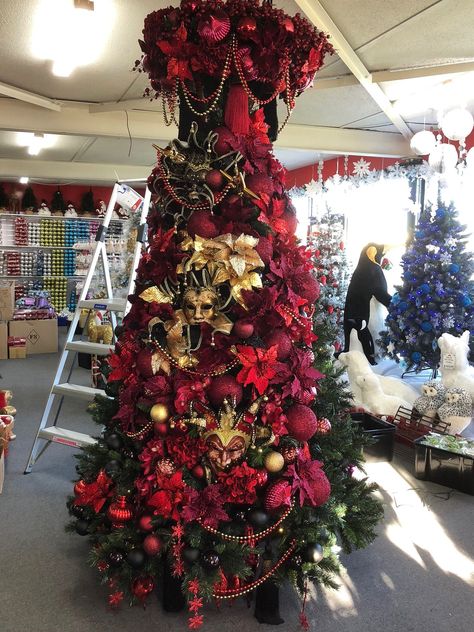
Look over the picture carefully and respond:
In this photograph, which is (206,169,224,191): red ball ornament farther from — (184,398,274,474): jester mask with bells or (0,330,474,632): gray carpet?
(0,330,474,632): gray carpet

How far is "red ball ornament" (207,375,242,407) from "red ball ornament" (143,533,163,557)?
47cm

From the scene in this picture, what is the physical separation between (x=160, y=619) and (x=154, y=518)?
371 mm

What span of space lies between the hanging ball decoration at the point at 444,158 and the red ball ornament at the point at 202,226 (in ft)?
10.2

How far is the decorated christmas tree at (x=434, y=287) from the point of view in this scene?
4.90m

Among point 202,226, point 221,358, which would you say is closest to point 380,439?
point 221,358

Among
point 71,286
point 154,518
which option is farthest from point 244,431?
point 71,286

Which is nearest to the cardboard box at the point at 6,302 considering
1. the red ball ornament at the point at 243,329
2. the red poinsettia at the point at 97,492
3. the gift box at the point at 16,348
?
the gift box at the point at 16,348

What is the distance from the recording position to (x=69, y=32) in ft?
Answer: 10.7

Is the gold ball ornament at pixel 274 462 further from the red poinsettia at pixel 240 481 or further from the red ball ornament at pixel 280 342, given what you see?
→ the red ball ornament at pixel 280 342

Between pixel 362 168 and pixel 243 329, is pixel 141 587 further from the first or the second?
pixel 362 168

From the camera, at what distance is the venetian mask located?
173 cm

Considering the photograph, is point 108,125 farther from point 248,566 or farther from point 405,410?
point 248,566

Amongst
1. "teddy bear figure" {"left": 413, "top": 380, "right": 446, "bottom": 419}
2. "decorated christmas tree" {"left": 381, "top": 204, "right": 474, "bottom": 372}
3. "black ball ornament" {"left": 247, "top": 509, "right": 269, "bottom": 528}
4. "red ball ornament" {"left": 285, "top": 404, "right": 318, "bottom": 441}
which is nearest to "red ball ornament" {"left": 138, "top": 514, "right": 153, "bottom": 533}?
"black ball ornament" {"left": 247, "top": 509, "right": 269, "bottom": 528}

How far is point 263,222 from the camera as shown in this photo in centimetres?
181
